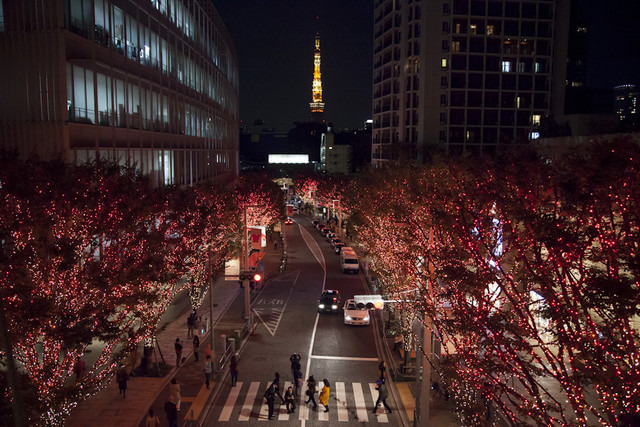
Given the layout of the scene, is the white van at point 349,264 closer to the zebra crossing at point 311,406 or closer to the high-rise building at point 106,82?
the high-rise building at point 106,82

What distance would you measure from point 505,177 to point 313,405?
442 inches

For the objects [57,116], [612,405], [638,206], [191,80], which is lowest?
[612,405]

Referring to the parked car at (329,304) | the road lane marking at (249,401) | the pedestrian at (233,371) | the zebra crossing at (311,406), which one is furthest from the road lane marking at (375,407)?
the parked car at (329,304)

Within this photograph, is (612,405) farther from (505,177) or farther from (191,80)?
(191,80)

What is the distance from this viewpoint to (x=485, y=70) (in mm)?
70875

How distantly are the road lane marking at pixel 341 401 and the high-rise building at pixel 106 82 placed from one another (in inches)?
574

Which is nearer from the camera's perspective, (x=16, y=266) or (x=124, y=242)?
(x=16, y=266)

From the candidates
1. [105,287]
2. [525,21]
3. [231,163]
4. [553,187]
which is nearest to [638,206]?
[553,187]

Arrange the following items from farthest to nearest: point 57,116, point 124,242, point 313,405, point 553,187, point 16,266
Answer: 1. point 57,116
2. point 313,405
3. point 124,242
4. point 16,266
5. point 553,187

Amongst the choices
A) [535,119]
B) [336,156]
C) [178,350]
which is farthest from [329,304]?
[336,156]

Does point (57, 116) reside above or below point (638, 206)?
above

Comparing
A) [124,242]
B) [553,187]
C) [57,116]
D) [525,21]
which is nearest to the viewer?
[553,187]

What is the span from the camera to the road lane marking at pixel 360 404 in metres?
17.8

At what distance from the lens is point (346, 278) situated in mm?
42688
